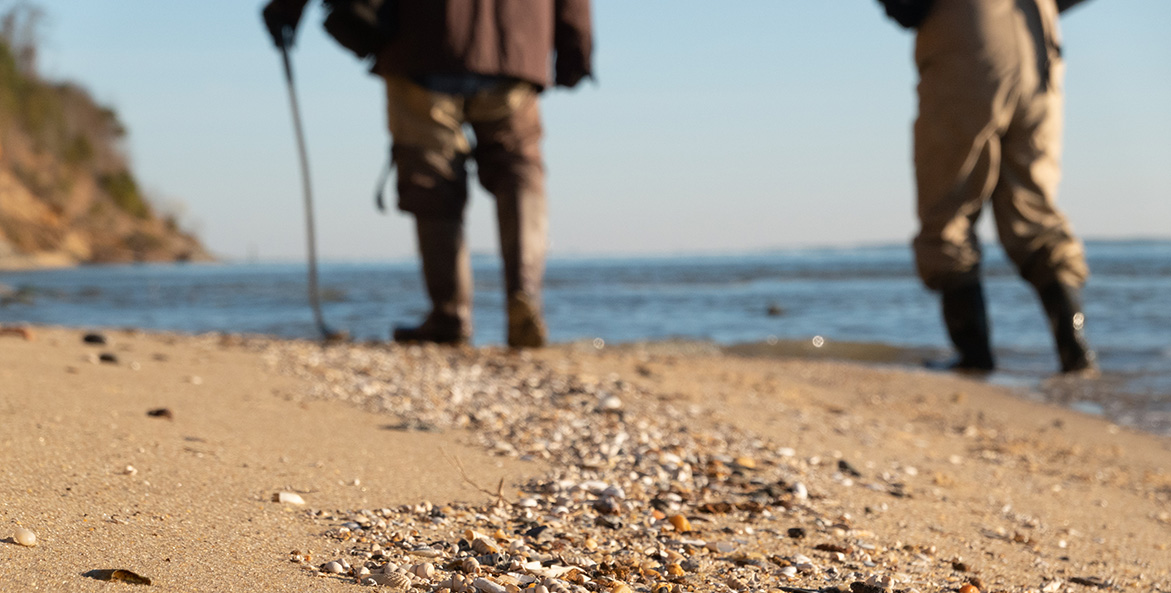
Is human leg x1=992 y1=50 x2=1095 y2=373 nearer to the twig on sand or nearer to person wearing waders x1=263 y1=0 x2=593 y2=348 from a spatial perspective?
person wearing waders x1=263 y1=0 x2=593 y2=348

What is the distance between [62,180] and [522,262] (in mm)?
37814

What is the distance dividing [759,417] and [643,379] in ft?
1.85

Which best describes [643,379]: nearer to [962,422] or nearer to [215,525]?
[962,422]

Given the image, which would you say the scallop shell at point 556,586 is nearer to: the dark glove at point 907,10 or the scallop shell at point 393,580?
the scallop shell at point 393,580

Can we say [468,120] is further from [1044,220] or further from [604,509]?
[1044,220]

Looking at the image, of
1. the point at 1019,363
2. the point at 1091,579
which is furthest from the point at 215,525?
the point at 1019,363

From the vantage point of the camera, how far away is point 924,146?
395 centimetres

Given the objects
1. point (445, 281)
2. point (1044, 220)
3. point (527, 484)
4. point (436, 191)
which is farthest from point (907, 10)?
point (527, 484)

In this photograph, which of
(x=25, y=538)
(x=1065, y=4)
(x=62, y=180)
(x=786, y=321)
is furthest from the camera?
(x=62, y=180)

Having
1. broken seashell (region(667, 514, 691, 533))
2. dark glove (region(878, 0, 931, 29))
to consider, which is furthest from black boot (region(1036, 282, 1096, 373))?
broken seashell (region(667, 514, 691, 533))

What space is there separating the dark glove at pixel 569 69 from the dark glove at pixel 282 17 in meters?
1.06

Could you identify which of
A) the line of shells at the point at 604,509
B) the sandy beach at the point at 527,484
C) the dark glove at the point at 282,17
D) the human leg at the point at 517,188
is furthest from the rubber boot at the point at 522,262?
the dark glove at the point at 282,17

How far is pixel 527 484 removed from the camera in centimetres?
184

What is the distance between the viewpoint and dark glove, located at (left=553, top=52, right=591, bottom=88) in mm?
3865
